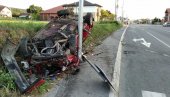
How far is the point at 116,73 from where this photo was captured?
8844 millimetres

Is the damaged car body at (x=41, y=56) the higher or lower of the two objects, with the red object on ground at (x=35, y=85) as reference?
higher

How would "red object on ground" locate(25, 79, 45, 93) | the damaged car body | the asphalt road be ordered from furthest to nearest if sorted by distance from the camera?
1. the asphalt road
2. the damaged car body
3. "red object on ground" locate(25, 79, 45, 93)

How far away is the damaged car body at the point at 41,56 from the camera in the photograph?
690 cm

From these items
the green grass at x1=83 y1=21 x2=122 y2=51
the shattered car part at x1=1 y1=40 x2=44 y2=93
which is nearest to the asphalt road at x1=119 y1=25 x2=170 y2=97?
the shattered car part at x1=1 y1=40 x2=44 y2=93

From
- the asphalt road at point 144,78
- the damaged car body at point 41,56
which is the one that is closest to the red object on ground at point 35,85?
the damaged car body at point 41,56

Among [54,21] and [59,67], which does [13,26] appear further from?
[59,67]

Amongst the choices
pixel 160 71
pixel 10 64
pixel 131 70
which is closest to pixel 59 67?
pixel 10 64

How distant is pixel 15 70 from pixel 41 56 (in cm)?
73

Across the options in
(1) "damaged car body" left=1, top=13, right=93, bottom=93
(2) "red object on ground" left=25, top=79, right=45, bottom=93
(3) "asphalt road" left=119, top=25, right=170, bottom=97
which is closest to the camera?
(2) "red object on ground" left=25, top=79, right=45, bottom=93

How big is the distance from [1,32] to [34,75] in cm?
175

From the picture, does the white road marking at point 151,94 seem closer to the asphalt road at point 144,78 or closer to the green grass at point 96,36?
the asphalt road at point 144,78

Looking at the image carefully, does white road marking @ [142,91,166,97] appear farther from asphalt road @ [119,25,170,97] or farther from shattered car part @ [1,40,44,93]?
shattered car part @ [1,40,44,93]

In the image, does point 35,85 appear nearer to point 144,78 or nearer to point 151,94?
point 151,94

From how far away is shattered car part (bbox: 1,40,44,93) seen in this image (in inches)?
247
